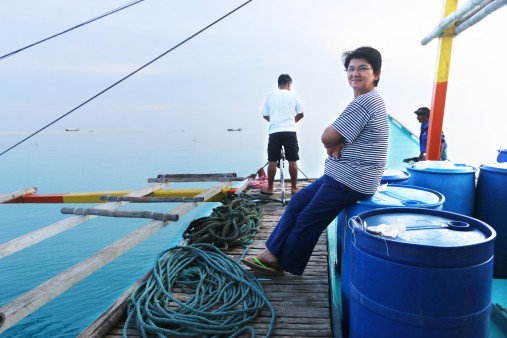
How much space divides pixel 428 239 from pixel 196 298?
171 cm

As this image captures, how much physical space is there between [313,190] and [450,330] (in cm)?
144

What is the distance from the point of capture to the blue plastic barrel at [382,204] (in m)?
2.18

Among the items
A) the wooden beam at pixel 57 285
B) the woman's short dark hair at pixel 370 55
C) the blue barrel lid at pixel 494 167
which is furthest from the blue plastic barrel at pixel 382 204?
the wooden beam at pixel 57 285

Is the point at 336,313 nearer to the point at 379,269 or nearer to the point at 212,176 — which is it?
the point at 379,269

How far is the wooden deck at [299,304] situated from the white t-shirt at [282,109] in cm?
223

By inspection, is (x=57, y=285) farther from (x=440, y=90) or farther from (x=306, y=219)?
(x=440, y=90)

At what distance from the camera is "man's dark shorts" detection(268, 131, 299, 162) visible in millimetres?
5121

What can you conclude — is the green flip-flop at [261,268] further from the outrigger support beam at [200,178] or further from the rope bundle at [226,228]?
the outrigger support beam at [200,178]

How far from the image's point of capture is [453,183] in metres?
2.89

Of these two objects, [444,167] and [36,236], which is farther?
[36,236]

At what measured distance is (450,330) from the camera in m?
1.37

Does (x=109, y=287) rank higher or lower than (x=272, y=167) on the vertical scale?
lower

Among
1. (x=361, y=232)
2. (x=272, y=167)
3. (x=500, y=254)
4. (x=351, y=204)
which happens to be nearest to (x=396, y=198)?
(x=351, y=204)

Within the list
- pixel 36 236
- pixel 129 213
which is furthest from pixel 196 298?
pixel 36 236
